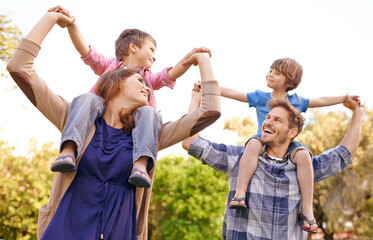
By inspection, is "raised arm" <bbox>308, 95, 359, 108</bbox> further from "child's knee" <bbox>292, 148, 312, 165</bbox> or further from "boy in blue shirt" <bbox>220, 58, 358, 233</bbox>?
"child's knee" <bbox>292, 148, 312, 165</bbox>

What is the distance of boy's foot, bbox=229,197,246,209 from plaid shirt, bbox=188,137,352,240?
83mm

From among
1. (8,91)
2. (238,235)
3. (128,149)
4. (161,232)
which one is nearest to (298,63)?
(238,235)

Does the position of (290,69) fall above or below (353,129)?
above

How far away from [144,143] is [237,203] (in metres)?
1.02

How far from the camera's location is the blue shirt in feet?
12.0

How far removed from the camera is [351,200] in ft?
44.4

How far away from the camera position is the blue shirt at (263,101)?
12.0 feet

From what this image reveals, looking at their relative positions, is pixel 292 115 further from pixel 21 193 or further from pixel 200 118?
pixel 21 193

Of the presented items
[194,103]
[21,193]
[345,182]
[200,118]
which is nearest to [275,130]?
[194,103]

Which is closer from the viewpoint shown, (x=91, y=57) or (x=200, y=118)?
(x=200, y=118)

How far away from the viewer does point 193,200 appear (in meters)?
9.19

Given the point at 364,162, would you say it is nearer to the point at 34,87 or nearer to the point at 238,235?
the point at 238,235

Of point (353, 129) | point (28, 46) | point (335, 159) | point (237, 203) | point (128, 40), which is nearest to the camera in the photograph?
point (28, 46)

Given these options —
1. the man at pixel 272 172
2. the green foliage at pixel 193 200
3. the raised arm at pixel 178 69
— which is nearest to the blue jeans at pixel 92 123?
the raised arm at pixel 178 69
